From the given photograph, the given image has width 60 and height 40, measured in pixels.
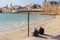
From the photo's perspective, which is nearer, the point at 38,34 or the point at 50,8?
the point at 38,34

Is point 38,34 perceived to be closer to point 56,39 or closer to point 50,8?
point 56,39

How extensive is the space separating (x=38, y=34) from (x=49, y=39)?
105 centimetres

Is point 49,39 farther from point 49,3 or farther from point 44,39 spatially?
point 49,3

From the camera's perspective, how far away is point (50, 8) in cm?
3981

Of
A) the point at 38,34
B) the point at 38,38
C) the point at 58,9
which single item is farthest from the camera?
the point at 58,9

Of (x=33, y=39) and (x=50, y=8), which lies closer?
(x=33, y=39)

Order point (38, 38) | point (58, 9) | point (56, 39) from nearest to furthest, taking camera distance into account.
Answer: point (56, 39), point (38, 38), point (58, 9)

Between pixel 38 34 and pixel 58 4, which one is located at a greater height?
pixel 38 34

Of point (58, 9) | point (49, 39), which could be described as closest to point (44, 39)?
point (49, 39)

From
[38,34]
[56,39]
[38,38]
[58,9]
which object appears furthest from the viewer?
[58,9]

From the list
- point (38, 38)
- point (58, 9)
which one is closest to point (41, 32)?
point (38, 38)

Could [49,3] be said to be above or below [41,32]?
Answer: below

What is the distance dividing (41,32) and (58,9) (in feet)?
106

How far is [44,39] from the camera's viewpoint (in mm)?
5223
